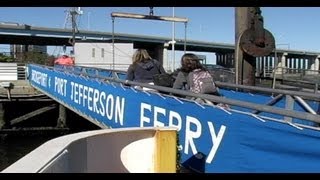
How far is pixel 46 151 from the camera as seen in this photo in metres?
3.71

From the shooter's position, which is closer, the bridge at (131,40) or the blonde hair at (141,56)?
the blonde hair at (141,56)

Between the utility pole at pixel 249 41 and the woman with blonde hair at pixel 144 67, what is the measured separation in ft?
5.01

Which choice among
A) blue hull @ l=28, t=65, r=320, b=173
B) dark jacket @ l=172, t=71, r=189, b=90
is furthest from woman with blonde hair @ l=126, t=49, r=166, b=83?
dark jacket @ l=172, t=71, r=189, b=90

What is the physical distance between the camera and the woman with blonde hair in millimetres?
9664

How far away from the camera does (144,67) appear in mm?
9719

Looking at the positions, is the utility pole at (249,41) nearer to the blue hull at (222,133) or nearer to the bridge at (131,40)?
the blue hull at (222,133)

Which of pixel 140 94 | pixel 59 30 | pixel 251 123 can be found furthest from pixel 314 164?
pixel 59 30

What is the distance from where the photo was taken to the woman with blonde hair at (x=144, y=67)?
380 inches

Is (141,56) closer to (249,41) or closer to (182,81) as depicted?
(182,81)

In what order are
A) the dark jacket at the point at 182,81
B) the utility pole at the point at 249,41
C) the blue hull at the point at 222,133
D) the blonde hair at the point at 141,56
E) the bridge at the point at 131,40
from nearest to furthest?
the blue hull at the point at 222,133 → the dark jacket at the point at 182,81 → the blonde hair at the point at 141,56 → the utility pole at the point at 249,41 → the bridge at the point at 131,40

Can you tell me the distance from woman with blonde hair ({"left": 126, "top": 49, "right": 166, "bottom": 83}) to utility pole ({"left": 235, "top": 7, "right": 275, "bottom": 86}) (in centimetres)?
153

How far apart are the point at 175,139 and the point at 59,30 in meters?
74.7

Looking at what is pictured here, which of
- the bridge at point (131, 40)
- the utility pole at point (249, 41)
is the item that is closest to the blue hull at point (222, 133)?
the utility pole at point (249, 41)

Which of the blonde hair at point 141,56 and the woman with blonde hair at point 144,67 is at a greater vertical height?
the blonde hair at point 141,56
